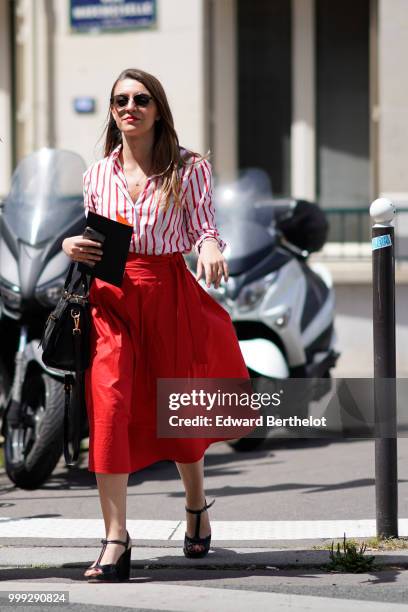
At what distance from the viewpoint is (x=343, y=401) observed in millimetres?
6328

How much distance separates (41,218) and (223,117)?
7224 mm

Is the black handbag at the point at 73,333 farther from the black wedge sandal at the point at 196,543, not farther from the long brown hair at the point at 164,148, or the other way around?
the black wedge sandal at the point at 196,543

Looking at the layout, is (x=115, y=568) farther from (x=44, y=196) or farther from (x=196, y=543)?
(x=44, y=196)

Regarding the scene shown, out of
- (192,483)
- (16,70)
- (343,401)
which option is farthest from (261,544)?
(16,70)

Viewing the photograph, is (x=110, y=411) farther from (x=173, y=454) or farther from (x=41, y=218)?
(x=41, y=218)

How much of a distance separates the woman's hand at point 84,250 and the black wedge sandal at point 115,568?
37.5 inches

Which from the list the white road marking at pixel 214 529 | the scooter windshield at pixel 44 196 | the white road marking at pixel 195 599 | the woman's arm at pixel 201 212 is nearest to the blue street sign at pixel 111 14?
the scooter windshield at pixel 44 196

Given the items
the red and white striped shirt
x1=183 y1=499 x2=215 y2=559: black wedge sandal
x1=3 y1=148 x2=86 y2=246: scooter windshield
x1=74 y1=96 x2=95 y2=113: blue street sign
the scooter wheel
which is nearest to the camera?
the red and white striped shirt

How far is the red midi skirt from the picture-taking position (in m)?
4.48

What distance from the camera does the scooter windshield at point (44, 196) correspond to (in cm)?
700

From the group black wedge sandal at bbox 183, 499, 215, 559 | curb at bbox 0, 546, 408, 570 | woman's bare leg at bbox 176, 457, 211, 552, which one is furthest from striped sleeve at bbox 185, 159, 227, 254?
curb at bbox 0, 546, 408, 570

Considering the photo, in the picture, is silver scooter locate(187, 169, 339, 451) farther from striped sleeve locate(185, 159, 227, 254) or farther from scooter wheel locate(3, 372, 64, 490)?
striped sleeve locate(185, 159, 227, 254)

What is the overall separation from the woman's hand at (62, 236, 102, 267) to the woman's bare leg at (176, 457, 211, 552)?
32.4 inches

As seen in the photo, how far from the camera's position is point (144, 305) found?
4586 mm
